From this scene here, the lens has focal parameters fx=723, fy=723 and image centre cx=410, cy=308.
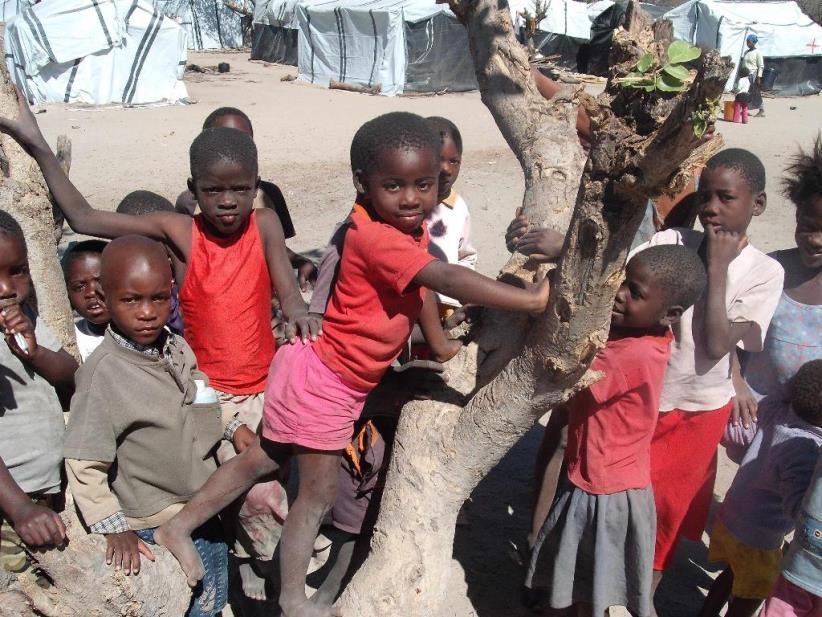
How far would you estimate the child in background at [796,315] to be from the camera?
2.91 m

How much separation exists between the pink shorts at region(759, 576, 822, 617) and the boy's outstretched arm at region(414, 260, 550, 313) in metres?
1.42

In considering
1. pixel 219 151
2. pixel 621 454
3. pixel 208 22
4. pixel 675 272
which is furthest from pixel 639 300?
pixel 208 22

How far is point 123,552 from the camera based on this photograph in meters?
1.94

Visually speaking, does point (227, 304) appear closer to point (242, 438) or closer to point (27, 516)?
point (242, 438)

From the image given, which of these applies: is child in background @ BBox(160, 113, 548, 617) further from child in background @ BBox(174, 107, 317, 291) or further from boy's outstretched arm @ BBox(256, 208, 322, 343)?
child in background @ BBox(174, 107, 317, 291)

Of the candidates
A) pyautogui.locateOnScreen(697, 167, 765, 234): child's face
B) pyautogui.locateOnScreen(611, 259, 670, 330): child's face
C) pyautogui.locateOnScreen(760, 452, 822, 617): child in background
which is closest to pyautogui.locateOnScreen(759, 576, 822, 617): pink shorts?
pyautogui.locateOnScreen(760, 452, 822, 617): child in background

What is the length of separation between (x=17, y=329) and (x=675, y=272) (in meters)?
1.90

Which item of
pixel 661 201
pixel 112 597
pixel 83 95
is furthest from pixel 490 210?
pixel 83 95

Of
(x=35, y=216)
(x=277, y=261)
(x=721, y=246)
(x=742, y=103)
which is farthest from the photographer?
(x=742, y=103)

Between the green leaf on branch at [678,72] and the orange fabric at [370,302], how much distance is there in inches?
31.1

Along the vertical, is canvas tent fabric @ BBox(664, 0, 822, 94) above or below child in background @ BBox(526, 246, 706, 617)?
above

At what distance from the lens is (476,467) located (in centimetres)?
218

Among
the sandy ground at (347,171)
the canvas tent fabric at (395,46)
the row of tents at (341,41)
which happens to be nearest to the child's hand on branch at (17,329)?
the sandy ground at (347,171)

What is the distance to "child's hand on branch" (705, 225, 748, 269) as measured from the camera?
262 cm
